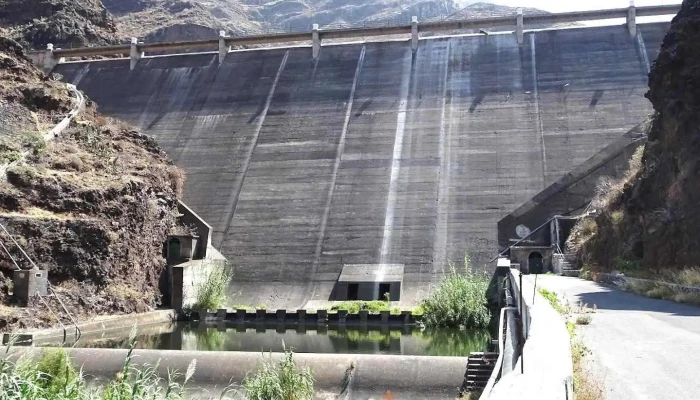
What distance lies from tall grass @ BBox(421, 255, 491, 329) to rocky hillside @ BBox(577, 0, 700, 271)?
3990 millimetres

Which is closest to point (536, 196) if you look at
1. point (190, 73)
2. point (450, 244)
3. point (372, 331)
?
point (450, 244)

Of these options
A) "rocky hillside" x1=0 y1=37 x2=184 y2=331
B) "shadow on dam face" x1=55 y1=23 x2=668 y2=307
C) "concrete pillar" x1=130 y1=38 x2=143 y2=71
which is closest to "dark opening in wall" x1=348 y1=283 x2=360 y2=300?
"shadow on dam face" x1=55 y1=23 x2=668 y2=307

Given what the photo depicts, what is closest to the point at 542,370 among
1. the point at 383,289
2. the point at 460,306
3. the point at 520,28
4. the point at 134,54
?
the point at 460,306

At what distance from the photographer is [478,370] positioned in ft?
33.9

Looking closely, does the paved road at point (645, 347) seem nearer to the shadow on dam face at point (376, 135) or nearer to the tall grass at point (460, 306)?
the tall grass at point (460, 306)

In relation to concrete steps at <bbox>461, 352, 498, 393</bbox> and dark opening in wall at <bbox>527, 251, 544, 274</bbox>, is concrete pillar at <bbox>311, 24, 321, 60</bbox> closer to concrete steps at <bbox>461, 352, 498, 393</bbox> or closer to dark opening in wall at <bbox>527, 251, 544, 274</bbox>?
dark opening in wall at <bbox>527, 251, 544, 274</bbox>

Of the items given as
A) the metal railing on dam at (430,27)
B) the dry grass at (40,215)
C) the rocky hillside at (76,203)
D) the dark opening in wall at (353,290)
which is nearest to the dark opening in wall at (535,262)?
the dark opening in wall at (353,290)

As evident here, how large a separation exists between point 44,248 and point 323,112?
16818 millimetres

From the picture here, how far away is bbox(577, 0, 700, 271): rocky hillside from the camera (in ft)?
53.2

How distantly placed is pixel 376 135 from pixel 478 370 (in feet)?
68.6

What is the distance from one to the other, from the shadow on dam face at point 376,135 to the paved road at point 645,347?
11.9 m

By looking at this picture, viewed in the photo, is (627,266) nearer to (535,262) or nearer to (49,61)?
(535,262)

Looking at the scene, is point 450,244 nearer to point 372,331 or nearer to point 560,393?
point 372,331

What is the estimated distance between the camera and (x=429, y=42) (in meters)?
37.5
